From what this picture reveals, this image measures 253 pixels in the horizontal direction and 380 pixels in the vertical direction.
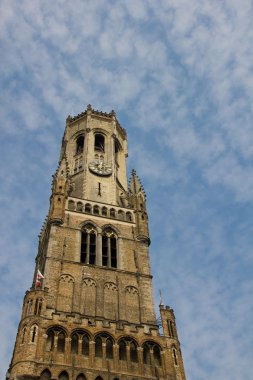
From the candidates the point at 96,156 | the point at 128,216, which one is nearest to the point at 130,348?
the point at 128,216

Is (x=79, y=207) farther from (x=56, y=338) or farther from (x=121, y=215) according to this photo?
(x=56, y=338)

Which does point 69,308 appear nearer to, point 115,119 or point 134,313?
point 134,313

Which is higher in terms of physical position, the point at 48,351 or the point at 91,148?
the point at 91,148

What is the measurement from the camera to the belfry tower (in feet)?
108

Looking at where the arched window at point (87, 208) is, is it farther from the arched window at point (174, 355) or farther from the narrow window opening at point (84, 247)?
the arched window at point (174, 355)

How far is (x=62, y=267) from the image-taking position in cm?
4153

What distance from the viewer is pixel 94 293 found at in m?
40.2

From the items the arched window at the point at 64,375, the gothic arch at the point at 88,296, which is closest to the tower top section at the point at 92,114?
the gothic arch at the point at 88,296

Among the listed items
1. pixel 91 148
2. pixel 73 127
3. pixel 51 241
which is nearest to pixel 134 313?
pixel 51 241

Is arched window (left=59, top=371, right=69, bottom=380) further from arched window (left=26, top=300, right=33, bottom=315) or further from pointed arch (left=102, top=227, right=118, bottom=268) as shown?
pointed arch (left=102, top=227, right=118, bottom=268)

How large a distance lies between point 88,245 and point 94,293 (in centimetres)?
632

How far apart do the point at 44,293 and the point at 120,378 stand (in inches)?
361

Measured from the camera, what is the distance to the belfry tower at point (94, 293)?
3281 cm

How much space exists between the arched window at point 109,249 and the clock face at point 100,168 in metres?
10.7
